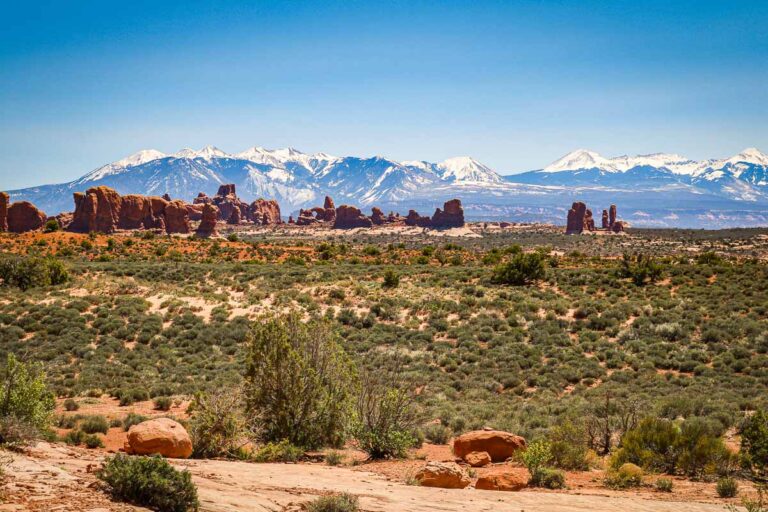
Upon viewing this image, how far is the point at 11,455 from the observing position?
7.64 m

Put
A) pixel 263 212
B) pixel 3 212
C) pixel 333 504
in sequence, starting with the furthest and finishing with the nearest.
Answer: pixel 263 212, pixel 3 212, pixel 333 504

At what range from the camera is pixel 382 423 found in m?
12.4

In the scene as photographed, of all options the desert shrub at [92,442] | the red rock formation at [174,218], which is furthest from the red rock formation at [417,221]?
the desert shrub at [92,442]

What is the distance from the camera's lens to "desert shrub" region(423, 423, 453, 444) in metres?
14.0

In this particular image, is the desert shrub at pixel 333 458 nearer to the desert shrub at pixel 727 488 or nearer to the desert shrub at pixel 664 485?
the desert shrub at pixel 664 485

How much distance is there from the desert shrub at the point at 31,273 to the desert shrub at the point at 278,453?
1042 inches

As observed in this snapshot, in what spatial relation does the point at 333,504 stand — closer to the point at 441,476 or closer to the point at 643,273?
the point at 441,476

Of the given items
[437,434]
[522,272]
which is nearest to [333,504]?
[437,434]

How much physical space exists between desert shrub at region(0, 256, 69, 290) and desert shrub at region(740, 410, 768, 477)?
33.7 m

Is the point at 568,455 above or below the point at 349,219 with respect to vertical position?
below

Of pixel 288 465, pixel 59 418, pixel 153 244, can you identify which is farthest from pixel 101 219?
pixel 288 465

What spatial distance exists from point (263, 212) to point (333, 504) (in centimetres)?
16543

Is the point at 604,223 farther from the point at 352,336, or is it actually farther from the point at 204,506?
the point at 204,506

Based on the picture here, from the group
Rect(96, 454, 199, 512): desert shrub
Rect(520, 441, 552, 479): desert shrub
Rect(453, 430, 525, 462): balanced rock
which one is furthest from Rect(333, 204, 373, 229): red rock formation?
Rect(96, 454, 199, 512): desert shrub
